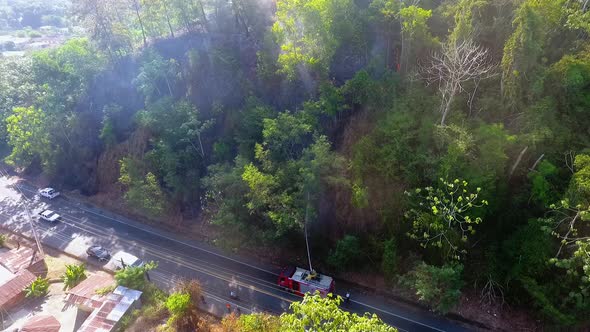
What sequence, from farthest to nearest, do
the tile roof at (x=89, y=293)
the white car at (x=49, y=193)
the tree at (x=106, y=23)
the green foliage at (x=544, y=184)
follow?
the white car at (x=49, y=193)
the tree at (x=106, y=23)
the tile roof at (x=89, y=293)
the green foliage at (x=544, y=184)

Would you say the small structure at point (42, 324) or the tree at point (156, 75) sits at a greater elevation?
the tree at point (156, 75)

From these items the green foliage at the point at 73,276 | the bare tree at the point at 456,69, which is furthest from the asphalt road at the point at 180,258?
the bare tree at the point at 456,69

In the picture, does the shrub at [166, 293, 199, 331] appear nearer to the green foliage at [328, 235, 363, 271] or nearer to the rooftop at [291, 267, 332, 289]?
the rooftop at [291, 267, 332, 289]

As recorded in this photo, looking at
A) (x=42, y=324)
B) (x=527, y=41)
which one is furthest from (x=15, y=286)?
(x=527, y=41)

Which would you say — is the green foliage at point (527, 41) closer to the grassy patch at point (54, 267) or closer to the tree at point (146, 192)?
the tree at point (146, 192)

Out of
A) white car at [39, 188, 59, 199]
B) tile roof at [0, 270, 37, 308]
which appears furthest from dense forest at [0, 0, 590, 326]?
tile roof at [0, 270, 37, 308]
